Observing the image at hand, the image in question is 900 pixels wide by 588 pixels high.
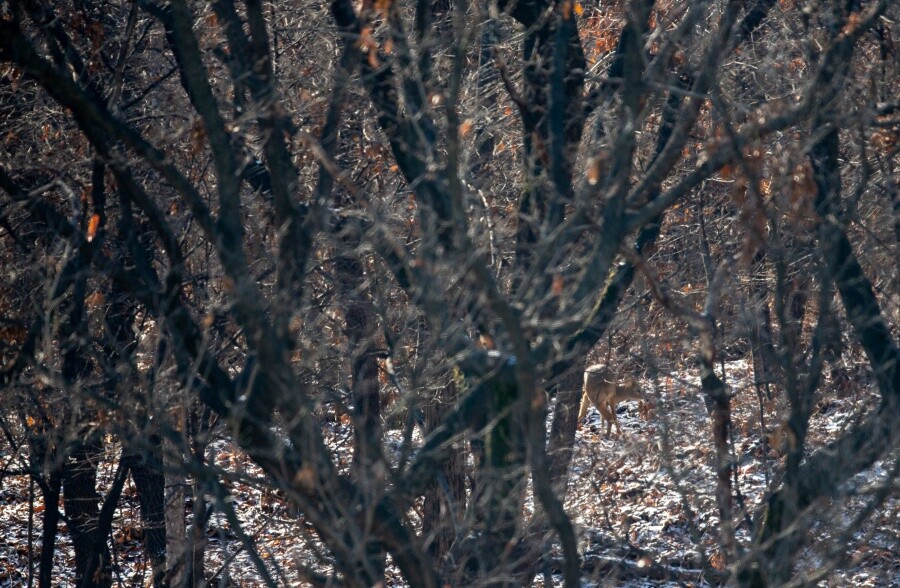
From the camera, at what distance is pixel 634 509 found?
409 inches

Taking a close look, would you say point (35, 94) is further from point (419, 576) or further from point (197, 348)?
point (419, 576)

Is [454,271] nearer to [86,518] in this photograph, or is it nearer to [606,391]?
[606,391]

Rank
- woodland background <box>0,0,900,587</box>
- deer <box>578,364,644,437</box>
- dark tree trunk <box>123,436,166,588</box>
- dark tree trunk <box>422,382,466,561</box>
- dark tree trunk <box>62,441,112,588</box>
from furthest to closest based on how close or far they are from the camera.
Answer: deer <box>578,364,644,437</box>
dark tree trunk <box>123,436,166,588</box>
dark tree trunk <box>62,441,112,588</box>
dark tree trunk <box>422,382,466,561</box>
woodland background <box>0,0,900,587</box>

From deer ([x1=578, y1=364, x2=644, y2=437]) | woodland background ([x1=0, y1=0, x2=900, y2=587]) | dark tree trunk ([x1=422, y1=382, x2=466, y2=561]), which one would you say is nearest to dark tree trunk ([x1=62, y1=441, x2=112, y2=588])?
woodland background ([x1=0, y1=0, x2=900, y2=587])

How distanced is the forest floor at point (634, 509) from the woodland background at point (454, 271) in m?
0.10

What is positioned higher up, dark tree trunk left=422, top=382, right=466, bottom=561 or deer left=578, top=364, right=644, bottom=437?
deer left=578, top=364, right=644, bottom=437

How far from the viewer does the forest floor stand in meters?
6.56

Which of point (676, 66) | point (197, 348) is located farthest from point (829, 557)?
point (676, 66)

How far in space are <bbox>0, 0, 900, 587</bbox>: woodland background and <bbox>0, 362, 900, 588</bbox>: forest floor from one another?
100mm

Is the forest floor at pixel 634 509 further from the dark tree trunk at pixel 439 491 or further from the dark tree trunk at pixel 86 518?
the dark tree trunk at pixel 439 491

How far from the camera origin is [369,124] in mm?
8055

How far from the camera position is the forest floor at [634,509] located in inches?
258

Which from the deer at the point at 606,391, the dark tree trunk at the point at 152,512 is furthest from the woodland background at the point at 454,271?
the deer at the point at 606,391

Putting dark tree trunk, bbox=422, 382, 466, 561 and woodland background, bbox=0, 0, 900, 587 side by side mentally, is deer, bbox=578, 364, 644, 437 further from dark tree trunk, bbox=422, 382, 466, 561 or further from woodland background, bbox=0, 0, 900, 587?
dark tree trunk, bbox=422, 382, 466, 561
